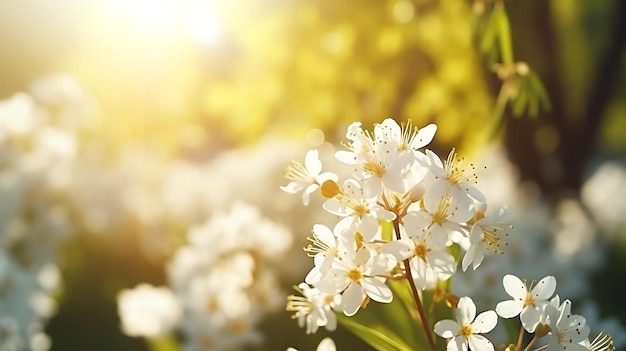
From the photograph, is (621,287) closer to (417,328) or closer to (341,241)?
(417,328)

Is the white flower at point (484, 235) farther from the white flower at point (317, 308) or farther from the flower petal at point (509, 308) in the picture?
the white flower at point (317, 308)

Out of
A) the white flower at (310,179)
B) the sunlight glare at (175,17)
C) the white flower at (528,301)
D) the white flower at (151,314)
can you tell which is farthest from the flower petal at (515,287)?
the sunlight glare at (175,17)

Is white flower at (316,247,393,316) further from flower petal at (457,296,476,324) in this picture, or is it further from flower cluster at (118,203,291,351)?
flower cluster at (118,203,291,351)

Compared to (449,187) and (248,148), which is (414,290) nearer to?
(449,187)

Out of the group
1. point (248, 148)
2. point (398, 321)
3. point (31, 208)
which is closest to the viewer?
point (398, 321)

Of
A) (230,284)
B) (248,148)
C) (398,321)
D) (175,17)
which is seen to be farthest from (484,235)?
(248,148)

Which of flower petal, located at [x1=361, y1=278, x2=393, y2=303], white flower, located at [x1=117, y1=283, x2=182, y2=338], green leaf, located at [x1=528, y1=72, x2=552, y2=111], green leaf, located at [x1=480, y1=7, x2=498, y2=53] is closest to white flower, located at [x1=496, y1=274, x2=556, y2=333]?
flower petal, located at [x1=361, y1=278, x2=393, y2=303]

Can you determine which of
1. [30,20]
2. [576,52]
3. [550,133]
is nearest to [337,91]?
[550,133]
